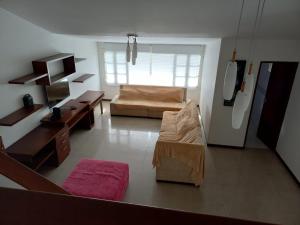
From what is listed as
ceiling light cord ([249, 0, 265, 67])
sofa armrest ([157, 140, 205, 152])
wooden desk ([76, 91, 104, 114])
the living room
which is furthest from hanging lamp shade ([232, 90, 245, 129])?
wooden desk ([76, 91, 104, 114])

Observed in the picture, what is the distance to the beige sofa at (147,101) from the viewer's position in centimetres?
608

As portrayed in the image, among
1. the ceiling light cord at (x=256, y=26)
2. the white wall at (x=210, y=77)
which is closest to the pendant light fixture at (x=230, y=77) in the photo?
the ceiling light cord at (x=256, y=26)

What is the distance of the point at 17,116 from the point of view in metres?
3.26

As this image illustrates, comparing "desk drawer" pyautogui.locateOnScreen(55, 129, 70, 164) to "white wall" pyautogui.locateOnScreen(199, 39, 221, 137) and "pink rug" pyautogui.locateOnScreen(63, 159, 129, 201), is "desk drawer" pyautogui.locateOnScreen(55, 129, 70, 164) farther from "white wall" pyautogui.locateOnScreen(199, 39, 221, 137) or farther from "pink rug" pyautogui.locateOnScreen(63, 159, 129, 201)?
"white wall" pyautogui.locateOnScreen(199, 39, 221, 137)

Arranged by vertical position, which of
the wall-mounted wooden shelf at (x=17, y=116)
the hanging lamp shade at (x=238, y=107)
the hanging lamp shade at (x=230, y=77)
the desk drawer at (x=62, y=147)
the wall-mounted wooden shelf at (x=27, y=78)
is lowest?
the desk drawer at (x=62, y=147)

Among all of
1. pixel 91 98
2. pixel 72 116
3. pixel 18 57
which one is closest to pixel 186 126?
pixel 72 116

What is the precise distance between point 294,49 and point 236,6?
2.07 meters

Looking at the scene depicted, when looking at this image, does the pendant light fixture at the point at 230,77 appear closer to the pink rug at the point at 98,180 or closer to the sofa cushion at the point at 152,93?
the pink rug at the point at 98,180

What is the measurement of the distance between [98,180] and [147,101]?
12.2 ft

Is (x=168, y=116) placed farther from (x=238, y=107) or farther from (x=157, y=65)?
(x=238, y=107)

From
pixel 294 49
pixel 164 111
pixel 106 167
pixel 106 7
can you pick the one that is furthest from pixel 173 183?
pixel 294 49

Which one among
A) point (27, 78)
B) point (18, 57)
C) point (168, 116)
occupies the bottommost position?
point (168, 116)

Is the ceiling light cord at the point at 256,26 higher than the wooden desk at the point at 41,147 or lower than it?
higher

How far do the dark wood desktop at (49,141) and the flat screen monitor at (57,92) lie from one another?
9.8 inches
